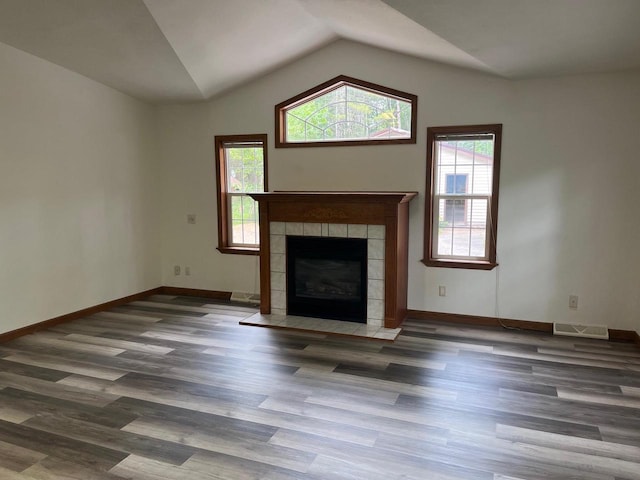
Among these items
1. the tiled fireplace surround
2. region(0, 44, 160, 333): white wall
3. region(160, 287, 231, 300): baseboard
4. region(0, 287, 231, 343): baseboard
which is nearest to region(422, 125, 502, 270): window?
the tiled fireplace surround

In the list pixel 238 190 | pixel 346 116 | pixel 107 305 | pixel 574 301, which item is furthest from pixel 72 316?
pixel 574 301

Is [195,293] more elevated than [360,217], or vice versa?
[360,217]

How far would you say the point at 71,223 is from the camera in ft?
15.2

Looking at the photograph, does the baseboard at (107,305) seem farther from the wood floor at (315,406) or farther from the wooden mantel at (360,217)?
the wooden mantel at (360,217)

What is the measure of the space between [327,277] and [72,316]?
8.88 ft

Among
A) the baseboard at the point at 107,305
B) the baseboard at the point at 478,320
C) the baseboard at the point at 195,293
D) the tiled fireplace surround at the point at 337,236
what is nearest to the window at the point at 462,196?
the baseboard at the point at 478,320

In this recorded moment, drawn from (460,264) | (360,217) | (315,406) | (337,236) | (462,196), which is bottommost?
(315,406)

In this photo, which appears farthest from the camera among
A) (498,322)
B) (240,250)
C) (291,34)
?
(240,250)

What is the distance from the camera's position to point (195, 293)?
5805mm

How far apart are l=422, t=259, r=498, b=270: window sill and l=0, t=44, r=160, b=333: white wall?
3518 millimetres

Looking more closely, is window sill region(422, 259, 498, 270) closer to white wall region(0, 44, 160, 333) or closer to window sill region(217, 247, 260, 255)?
window sill region(217, 247, 260, 255)

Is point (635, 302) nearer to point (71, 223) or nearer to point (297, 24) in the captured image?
point (297, 24)

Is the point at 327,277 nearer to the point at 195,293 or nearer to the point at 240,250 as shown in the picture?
the point at 240,250

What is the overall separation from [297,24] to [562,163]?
9.18ft
